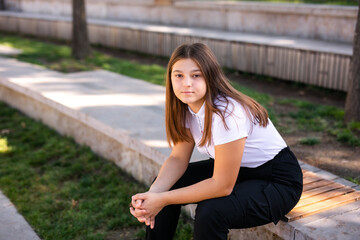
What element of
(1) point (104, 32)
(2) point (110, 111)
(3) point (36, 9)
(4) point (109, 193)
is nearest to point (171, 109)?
(4) point (109, 193)

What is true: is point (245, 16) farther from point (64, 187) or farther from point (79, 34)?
point (64, 187)

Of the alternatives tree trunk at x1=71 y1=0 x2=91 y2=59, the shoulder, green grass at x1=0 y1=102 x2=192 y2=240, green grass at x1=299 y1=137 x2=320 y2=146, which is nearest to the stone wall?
tree trunk at x1=71 y1=0 x2=91 y2=59

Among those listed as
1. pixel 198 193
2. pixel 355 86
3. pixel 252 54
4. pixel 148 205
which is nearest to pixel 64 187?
pixel 148 205

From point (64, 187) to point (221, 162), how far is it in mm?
2378

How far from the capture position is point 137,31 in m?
11.1

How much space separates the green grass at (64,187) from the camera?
11.5 ft

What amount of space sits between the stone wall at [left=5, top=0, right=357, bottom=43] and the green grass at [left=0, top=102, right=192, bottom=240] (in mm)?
5554

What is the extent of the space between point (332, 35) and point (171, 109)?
22.1ft

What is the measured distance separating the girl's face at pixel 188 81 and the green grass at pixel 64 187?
1.31 m

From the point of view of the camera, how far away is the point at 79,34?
979 cm

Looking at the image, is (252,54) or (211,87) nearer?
(211,87)

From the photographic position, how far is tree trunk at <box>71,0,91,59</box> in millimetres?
9617

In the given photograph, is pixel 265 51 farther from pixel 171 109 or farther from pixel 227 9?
pixel 171 109

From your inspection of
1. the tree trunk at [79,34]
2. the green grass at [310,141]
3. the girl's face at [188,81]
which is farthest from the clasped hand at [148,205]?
the tree trunk at [79,34]
